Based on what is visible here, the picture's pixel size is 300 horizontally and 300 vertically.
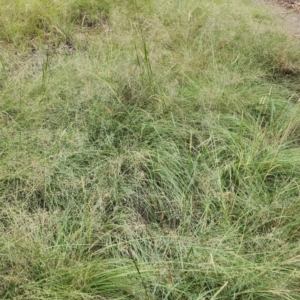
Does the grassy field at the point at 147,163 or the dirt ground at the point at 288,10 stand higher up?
the dirt ground at the point at 288,10

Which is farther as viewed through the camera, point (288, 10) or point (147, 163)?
point (288, 10)

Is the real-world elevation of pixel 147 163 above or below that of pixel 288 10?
below

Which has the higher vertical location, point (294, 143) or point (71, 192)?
point (294, 143)

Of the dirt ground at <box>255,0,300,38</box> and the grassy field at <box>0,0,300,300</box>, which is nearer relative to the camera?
the grassy field at <box>0,0,300,300</box>

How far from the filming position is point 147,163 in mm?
1818

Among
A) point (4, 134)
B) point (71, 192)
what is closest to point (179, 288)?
point (71, 192)

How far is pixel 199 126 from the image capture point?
81.4 inches

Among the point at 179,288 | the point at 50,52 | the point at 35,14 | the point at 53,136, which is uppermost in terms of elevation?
the point at 35,14

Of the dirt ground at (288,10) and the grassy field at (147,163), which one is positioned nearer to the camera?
the grassy field at (147,163)

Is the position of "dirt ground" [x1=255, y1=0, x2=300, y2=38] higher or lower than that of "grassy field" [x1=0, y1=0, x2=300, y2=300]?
higher

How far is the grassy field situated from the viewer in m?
1.33

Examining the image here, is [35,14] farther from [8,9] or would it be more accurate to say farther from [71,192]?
[71,192]

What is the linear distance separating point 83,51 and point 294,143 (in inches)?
64.2

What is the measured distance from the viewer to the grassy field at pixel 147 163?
4.38 ft
